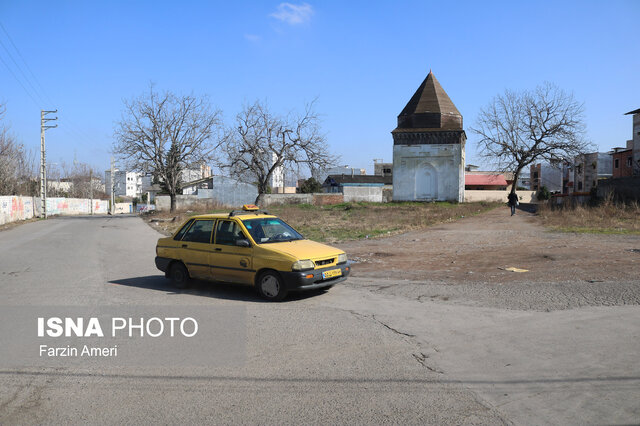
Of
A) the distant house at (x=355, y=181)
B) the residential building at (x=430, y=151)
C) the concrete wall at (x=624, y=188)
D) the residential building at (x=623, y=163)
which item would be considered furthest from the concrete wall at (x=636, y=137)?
the distant house at (x=355, y=181)

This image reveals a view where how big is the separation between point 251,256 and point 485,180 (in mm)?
81307

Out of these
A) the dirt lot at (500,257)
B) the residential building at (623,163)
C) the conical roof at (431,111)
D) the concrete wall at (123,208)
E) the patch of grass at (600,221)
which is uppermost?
the conical roof at (431,111)

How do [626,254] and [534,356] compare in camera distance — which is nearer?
[534,356]

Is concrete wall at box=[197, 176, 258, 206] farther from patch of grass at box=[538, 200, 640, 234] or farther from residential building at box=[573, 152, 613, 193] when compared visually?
patch of grass at box=[538, 200, 640, 234]

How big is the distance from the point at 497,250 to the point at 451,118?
44.3 meters

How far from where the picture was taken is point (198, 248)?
9.80 meters

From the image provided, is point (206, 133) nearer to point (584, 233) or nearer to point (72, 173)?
point (584, 233)

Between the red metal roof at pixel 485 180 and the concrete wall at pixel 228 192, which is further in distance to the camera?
the red metal roof at pixel 485 180

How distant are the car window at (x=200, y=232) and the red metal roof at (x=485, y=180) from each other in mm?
77261

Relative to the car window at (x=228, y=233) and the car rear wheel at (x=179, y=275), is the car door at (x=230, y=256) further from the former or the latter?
the car rear wheel at (x=179, y=275)

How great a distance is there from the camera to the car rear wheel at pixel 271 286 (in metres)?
8.54

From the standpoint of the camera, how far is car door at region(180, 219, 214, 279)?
9656mm

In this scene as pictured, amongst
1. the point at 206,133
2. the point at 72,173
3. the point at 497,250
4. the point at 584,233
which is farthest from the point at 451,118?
the point at 72,173

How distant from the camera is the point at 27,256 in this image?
15.6 m
